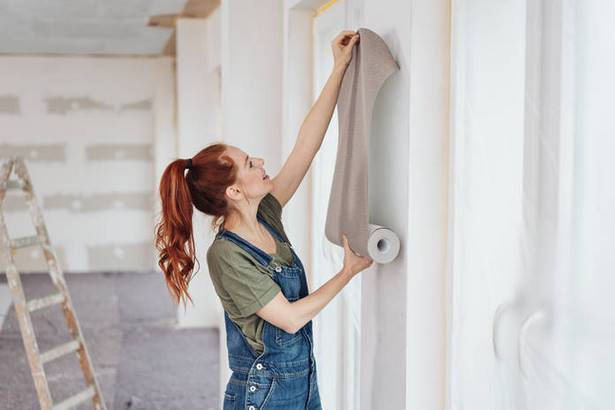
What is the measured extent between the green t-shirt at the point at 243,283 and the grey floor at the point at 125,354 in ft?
8.57

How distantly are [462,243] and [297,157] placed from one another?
2.29ft

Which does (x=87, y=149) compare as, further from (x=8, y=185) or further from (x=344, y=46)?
(x=344, y=46)

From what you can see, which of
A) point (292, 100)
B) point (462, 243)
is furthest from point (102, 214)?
point (462, 243)

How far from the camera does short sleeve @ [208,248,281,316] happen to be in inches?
73.4

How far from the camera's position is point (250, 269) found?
1.90 metres

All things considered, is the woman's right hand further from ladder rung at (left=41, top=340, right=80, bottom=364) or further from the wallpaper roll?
ladder rung at (left=41, top=340, right=80, bottom=364)

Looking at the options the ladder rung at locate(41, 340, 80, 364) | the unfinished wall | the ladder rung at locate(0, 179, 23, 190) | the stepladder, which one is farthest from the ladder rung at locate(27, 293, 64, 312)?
the unfinished wall

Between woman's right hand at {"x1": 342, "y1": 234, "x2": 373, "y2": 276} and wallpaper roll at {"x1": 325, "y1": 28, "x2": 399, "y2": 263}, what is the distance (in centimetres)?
4

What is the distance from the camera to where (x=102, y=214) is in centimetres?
923

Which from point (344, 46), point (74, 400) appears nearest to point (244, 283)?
point (344, 46)

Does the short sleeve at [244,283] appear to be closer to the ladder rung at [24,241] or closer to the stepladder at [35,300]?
the stepladder at [35,300]

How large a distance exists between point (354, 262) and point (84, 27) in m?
5.66

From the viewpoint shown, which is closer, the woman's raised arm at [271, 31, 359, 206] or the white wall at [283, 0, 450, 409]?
the white wall at [283, 0, 450, 409]

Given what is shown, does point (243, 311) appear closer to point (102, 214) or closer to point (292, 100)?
point (292, 100)
